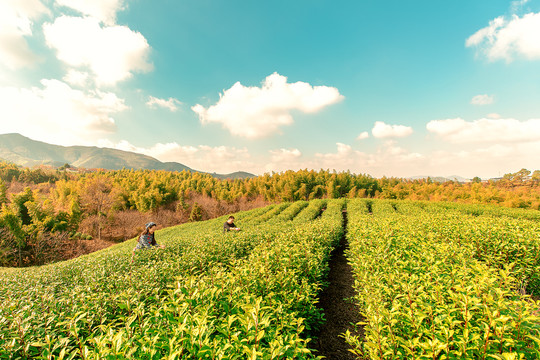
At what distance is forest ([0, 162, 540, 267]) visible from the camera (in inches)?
819

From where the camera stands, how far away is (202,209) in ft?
143

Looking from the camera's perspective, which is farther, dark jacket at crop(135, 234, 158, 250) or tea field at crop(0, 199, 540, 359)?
dark jacket at crop(135, 234, 158, 250)

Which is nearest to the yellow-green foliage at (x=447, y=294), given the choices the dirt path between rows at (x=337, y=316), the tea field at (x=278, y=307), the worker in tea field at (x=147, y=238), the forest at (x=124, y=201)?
the tea field at (x=278, y=307)

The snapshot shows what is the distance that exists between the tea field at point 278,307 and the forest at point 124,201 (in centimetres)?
2256

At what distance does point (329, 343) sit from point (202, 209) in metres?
42.2

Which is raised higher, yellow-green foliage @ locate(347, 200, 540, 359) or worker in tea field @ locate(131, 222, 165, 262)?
yellow-green foliage @ locate(347, 200, 540, 359)

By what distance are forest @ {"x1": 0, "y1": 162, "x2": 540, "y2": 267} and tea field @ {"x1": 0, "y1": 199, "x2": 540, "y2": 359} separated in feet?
74.0

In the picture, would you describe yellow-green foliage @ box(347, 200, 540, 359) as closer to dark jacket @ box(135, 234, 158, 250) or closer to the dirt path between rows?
the dirt path between rows

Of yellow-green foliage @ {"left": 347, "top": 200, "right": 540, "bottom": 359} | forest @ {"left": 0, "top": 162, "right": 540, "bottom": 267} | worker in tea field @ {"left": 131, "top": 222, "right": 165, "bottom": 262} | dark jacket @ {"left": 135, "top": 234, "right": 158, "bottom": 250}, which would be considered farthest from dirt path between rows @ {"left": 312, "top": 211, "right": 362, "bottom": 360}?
forest @ {"left": 0, "top": 162, "right": 540, "bottom": 267}

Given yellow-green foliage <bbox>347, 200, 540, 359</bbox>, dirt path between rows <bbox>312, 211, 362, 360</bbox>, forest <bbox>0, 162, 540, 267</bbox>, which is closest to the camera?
yellow-green foliage <bbox>347, 200, 540, 359</bbox>

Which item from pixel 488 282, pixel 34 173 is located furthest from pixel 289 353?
pixel 34 173

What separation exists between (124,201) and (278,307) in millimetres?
48579

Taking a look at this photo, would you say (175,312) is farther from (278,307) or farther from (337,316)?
(337,316)

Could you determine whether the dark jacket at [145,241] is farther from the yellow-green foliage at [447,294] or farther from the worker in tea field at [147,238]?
the yellow-green foliage at [447,294]
